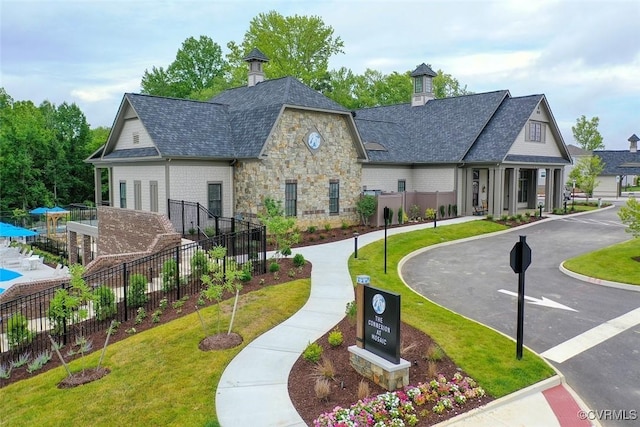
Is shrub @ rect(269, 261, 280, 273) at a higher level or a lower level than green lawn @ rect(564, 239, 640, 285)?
higher

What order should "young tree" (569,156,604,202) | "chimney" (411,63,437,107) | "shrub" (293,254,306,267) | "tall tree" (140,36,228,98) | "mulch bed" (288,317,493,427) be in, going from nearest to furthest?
"mulch bed" (288,317,493,427) → "shrub" (293,254,306,267) → "chimney" (411,63,437,107) → "young tree" (569,156,604,202) → "tall tree" (140,36,228,98)

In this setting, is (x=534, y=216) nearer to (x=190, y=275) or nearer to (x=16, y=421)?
(x=190, y=275)

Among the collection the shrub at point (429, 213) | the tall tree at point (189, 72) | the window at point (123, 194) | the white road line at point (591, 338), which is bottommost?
the white road line at point (591, 338)

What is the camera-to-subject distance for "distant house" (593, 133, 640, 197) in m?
62.6

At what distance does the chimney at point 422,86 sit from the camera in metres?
41.7

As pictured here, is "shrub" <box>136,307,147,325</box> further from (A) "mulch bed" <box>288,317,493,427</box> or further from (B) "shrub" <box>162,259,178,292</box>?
(A) "mulch bed" <box>288,317,493,427</box>

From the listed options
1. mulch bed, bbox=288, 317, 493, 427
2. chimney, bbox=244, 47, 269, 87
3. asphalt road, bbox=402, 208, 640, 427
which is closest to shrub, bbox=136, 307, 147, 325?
mulch bed, bbox=288, 317, 493, 427

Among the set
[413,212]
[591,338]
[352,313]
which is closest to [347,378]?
[352,313]

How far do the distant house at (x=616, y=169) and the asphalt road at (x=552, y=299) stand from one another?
133 feet

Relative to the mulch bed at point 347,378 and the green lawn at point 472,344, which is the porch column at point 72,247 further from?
the mulch bed at point 347,378

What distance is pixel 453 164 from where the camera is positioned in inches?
1332

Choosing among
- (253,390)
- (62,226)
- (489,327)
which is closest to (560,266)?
(489,327)

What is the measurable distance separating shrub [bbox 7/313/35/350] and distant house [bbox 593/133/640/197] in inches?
2550

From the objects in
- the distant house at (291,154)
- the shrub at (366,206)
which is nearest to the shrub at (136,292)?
the distant house at (291,154)
